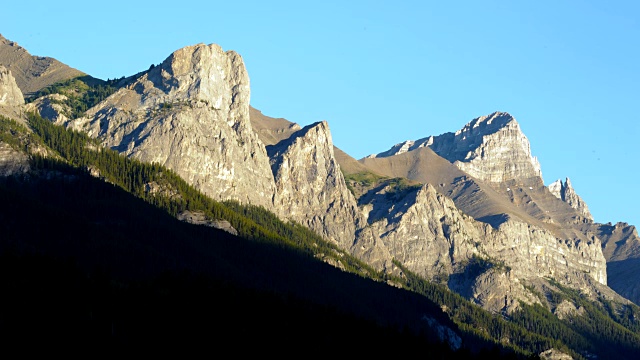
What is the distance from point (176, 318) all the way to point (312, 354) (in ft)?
71.1

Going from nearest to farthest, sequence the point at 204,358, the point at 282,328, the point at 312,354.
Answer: the point at 204,358, the point at 312,354, the point at 282,328

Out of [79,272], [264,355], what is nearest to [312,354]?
[264,355]

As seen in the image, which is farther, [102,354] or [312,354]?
[312,354]

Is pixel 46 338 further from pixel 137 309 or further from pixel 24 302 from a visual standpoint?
pixel 137 309

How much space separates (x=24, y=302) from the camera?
545 feet

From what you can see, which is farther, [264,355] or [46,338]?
[264,355]

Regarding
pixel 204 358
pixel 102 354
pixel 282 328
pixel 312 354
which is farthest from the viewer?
pixel 282 328

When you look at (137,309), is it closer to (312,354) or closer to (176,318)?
(176,318)

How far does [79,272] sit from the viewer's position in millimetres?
194750

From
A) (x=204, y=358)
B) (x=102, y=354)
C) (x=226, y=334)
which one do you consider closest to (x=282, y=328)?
(x=226, y=334)

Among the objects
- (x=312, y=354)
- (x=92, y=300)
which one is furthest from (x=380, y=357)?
(x=92, y=300)

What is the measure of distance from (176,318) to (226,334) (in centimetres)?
850

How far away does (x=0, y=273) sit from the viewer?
588 feet

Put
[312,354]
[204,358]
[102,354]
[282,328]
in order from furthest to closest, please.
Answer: [282,328] → [312,354] → [204,358] → [102,354]
